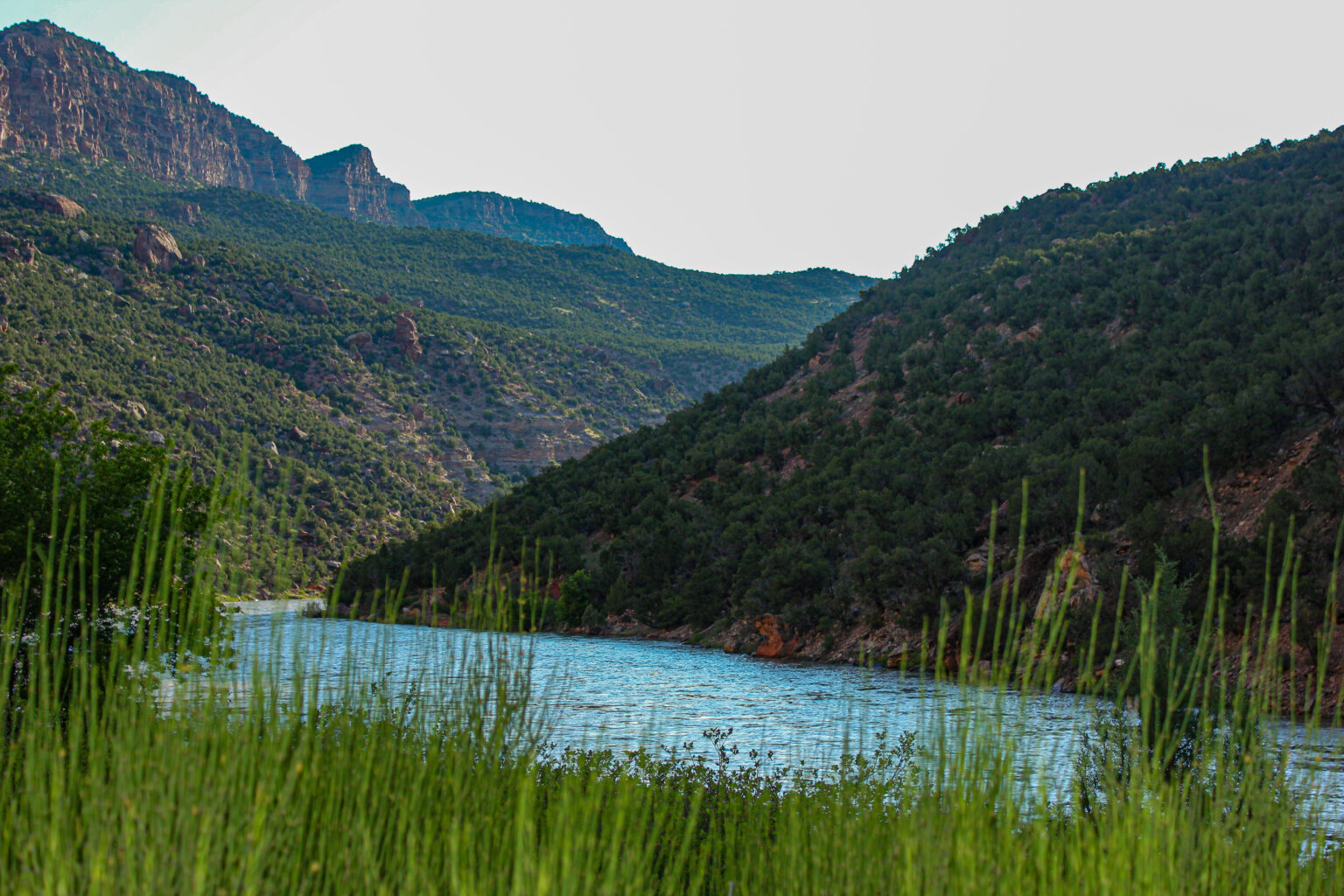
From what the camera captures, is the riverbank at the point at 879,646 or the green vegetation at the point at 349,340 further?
the green vegetation at the point at 349,340

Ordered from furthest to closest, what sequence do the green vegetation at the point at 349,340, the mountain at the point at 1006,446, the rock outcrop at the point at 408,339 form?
the rock outcrop at the point at 408,339, the green vegetation at the point at 349,340, the mountain at the point at 1006,446

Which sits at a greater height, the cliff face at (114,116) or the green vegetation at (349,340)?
the cliff face at (114,116)

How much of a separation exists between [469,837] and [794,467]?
3276cm

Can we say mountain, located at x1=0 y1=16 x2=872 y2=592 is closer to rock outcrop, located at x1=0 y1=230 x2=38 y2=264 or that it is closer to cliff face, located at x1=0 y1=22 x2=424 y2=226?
rock outcrop, located at x1=0 y1=230 x2=38 y2=264

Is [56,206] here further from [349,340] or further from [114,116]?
[114,116]

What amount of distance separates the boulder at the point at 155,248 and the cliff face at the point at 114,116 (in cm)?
6127

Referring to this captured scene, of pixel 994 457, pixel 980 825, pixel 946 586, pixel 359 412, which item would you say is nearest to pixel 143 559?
pixel 980 825

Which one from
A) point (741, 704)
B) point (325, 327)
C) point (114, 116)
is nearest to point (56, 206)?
point (325, 327)

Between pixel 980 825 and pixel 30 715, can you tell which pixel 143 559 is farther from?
pixel 980 825

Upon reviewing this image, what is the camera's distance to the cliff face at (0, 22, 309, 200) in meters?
129

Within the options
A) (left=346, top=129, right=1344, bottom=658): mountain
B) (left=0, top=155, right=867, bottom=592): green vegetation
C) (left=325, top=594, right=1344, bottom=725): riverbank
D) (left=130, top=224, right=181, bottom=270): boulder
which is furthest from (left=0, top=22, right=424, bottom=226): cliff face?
(left=325, top=594, right=1344, bottom=725): riverbank

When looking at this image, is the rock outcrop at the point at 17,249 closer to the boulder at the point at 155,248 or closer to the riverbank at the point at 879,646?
the boulder at the point at 155,248

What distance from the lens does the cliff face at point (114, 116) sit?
424 ft

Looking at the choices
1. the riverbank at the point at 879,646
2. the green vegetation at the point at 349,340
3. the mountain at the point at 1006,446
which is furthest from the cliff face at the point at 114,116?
the riverbank at the point at 879,646
